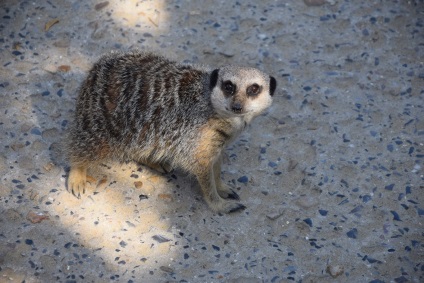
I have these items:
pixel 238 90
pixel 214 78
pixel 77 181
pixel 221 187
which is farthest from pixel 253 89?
pixel 77 181

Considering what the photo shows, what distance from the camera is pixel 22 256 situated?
10.3ft

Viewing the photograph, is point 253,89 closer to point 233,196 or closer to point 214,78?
point 214,78

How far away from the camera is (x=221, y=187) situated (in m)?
3.55

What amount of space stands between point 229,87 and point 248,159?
2.33ft

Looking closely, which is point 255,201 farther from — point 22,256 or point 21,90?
point 21,90

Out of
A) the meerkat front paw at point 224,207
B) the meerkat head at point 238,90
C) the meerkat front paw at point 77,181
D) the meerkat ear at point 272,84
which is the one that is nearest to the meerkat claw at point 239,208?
the meerkat front paw at point 224,207

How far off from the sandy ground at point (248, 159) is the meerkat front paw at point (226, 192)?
60mm

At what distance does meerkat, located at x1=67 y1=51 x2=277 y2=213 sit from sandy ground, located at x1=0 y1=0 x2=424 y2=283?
22cm

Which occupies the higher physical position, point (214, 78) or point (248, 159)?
point (214, 78)

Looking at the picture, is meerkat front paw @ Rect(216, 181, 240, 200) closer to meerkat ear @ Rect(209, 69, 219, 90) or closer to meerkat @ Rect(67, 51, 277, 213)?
meerkat @ Rect(67, 51, 277, 213)

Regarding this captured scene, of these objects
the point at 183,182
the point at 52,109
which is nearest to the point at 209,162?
the point at 183,182

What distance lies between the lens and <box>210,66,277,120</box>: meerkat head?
10.3ft

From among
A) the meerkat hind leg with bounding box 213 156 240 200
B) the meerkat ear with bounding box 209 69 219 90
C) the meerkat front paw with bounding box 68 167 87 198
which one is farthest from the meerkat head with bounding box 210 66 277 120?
the meerkat front paw with bounding box 68 167 87 198

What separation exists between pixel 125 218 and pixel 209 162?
540 mm
